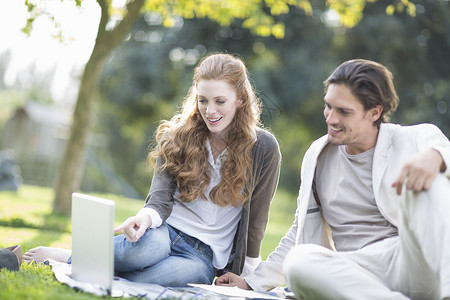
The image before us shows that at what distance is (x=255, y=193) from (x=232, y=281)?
60 centimetres

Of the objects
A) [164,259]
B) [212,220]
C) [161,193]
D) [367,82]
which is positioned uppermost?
[367,82]

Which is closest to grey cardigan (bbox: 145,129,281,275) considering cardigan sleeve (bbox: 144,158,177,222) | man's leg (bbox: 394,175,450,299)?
cardigan sleeve (bbox: 144,158,177,222)

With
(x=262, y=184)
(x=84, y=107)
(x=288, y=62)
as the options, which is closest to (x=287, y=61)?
(x=288, y=62)

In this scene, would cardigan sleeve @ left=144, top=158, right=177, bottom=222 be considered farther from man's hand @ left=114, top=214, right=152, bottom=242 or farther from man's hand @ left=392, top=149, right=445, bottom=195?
man's hand @ left=392, top=149, right=445, bottom=195

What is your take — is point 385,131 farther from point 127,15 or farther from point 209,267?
point 127,15

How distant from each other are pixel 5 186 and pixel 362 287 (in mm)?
14603

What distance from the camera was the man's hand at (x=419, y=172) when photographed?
2.56m

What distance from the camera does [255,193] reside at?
12.5ft

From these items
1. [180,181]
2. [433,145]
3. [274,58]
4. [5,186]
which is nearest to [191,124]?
[180,181]

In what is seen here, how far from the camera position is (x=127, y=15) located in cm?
891

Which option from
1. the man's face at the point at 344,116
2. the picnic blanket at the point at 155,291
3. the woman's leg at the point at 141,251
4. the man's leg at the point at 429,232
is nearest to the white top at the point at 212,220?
the woman's leg at the point at 141,251

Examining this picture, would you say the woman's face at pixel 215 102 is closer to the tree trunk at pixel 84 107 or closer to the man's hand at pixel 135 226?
the man's hand at pixel 135 226

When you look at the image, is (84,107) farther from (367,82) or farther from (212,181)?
(367,82)

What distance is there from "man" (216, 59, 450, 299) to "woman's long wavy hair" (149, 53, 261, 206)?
0.46m
